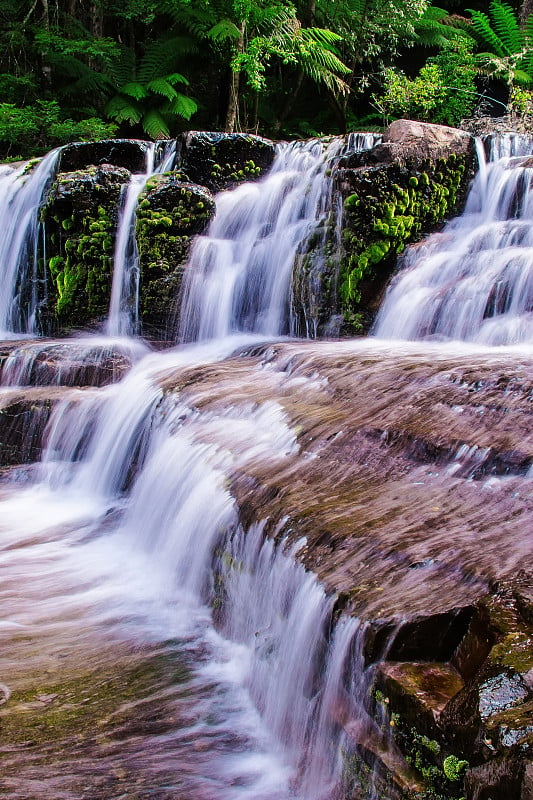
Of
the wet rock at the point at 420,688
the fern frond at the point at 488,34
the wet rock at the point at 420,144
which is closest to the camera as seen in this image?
the wet rock at the point at 420,688

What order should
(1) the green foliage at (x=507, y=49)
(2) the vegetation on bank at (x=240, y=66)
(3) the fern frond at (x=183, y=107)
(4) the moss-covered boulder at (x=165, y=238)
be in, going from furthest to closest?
(3) the fern frond at (x=183, y=107), (1) the green foliage at (x=507, y=49), (2) the vegetation on bank at (x=240, y=66), (4) the moss-covered boulder at (x=165, y=238)

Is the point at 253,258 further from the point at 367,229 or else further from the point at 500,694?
the point at 500,694

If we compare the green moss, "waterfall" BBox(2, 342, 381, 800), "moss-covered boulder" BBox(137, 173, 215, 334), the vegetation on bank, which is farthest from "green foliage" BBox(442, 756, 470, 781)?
the vegetation on bank

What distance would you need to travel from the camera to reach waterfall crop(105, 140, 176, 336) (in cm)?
863

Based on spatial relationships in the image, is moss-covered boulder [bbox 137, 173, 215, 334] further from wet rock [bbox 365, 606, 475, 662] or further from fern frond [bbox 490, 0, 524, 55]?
fern frond [bbox 490, 0, 524, 55]

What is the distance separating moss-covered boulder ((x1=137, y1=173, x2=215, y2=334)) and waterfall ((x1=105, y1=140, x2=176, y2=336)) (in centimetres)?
13

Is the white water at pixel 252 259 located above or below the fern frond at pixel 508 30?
below

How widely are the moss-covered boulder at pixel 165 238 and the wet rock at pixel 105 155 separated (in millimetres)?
1501

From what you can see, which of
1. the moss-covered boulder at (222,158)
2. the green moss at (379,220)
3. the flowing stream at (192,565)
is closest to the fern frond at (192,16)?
the moss-covered boulder at (222,158)

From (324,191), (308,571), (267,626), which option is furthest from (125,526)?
(324,191)

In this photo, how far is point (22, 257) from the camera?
30.9ft

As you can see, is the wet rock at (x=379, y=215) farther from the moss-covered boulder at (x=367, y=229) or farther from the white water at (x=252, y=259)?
the white water at (x=252, y=259)

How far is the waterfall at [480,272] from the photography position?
6348 millimetres

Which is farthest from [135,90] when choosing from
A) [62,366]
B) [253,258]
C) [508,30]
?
[62,366]
